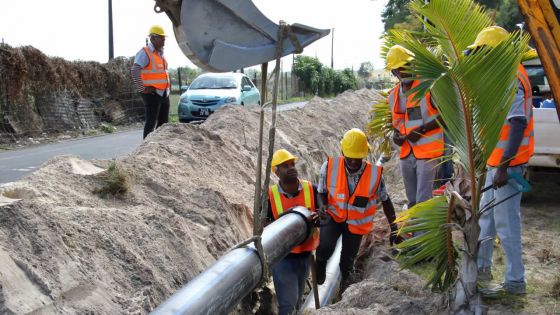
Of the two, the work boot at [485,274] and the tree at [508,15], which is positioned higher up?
the tree at [508,15]

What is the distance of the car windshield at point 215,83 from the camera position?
1727cm

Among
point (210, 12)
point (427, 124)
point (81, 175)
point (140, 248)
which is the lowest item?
point (140, 248)

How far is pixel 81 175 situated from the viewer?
5.13 meters

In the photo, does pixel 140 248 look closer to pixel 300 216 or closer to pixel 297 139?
pixel 300 216

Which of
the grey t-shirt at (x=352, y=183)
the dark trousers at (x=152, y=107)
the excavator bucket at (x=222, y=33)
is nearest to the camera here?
the excavator bucket at (x=222, y=33)

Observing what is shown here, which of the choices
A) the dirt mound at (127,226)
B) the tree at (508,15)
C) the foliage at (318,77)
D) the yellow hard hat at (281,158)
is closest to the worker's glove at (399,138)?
the yellow hard hat at (281,158)

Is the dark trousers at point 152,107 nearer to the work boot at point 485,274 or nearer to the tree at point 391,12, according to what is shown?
the work boot at point 485,274

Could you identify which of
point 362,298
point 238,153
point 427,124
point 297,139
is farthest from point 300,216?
point 297,139

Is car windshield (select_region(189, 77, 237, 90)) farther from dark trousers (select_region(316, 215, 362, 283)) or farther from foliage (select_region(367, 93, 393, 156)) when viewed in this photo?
dark trousers (select_region(316, 215, 362, 283))

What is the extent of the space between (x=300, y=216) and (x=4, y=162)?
27.5ft

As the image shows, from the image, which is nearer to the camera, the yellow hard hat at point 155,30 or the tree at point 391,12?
the yellow hard hat at point 155,30

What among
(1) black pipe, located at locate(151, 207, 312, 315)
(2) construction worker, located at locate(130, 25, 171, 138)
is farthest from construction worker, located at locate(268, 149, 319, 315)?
(2) construction worker, located at locate(130, 25, 171, 138)

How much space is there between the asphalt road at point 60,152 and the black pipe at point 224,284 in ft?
21.9

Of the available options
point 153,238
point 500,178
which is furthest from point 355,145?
point 153,238
